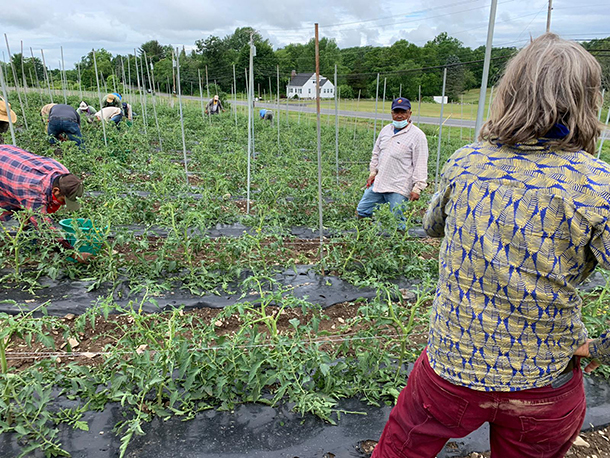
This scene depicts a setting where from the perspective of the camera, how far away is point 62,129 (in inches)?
258

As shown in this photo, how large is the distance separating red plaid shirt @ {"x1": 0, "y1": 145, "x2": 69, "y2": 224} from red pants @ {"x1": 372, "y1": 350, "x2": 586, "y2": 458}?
2954 millimetres

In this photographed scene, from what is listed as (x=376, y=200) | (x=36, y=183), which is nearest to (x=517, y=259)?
(x=376, y=200)

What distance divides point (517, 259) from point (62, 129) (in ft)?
23.5

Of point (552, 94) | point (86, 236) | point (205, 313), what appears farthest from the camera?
point (86, 236)

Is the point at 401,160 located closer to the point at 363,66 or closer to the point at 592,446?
the point at 592,446

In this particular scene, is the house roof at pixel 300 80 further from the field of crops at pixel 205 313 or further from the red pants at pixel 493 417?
the red pants at pixel 493 417

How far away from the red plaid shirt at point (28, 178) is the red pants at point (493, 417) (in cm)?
295

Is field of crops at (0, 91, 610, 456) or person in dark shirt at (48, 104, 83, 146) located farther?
person in dark shirt at (48, 104, 83, 146)

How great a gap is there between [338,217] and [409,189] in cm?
99

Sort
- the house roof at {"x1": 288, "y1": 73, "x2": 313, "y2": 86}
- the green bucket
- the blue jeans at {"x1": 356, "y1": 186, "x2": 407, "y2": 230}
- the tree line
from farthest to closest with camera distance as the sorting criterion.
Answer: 1. the house roof at {"x1": 288, "y1": 73, "x2": 313, "y2": 86}
2. the tree line
3. the blue jeans at {"x1": 356, "y1": 186, "x2": 407, "y2": 230}
4. the green bucket

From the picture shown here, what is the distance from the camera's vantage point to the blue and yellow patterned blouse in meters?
0.94

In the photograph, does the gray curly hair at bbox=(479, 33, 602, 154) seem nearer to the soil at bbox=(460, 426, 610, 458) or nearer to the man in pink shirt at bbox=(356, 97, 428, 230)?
the soil at bbox=(460, 426, 610, 458)

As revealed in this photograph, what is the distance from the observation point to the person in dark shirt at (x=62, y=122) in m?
6.42

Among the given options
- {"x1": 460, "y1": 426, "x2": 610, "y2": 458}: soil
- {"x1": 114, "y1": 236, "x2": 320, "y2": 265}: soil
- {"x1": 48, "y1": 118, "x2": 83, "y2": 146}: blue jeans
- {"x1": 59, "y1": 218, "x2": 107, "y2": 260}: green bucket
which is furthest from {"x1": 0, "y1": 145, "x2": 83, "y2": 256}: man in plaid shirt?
{"x1": 48, "y1": 118, "x2": 83, "y2": 146}: blue jeans
